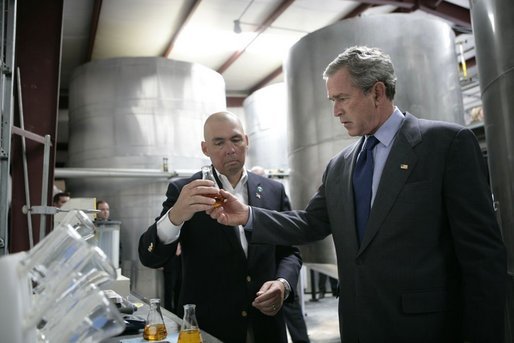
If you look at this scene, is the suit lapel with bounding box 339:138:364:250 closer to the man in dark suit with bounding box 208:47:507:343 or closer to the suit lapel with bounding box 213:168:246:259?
the man in dark suit with bounding box 208:47:507:343

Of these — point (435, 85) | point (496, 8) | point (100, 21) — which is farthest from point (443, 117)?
point (100, 21)

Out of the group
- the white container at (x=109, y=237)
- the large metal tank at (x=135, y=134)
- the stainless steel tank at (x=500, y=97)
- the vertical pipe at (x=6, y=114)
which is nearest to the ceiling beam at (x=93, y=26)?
the large metal tank at (x=135, y=134)

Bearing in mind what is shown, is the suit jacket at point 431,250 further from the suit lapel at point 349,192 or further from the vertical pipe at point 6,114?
the vertical pipe at point 6,114

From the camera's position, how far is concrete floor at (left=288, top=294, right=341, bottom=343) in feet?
17.0

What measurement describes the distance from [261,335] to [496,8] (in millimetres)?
2164

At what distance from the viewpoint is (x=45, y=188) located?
10.1ft

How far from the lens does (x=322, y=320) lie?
238 inches

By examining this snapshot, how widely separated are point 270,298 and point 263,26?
20.2 feet

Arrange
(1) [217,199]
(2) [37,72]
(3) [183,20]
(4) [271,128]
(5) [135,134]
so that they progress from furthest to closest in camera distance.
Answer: (4) [271,128] < (3) [183,20] < (5) [135,134] < (2) [37,72] < (1) [217,199]

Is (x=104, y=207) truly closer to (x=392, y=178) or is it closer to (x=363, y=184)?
(x=363, y=184)

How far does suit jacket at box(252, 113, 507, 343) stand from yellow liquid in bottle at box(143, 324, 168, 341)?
70 cm

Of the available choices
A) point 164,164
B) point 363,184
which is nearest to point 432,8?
point 164,164

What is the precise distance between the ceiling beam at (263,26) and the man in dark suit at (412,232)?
5.25 m

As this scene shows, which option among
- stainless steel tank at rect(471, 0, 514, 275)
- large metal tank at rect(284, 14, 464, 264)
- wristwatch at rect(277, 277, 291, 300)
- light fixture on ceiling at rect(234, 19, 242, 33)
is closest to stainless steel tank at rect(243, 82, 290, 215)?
light fixture on ceiling at rect(234, 19, 242, 33)
